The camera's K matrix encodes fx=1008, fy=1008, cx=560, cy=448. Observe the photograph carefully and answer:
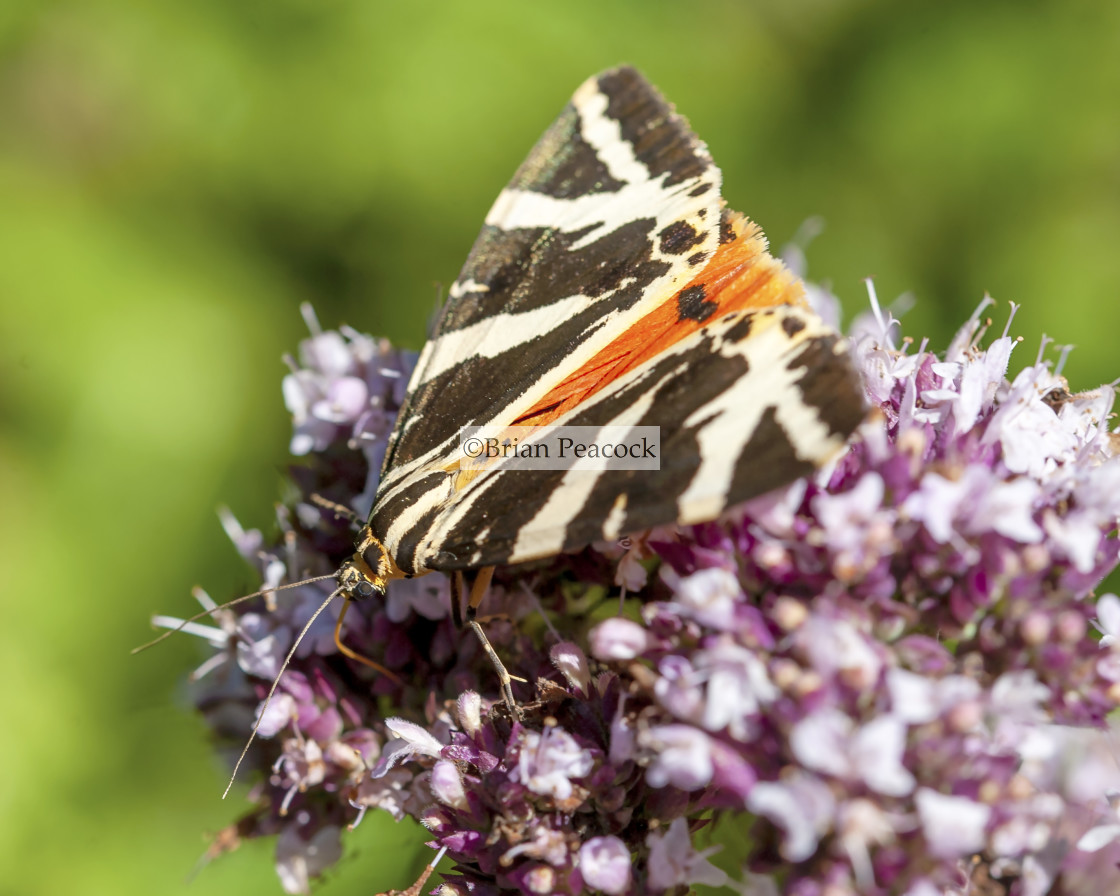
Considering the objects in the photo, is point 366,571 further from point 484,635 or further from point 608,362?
point 608,362

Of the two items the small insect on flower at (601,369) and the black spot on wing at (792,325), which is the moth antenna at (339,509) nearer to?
the small insect on flower at (601,369)

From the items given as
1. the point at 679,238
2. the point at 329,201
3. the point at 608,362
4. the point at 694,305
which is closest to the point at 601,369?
the point at 608,362

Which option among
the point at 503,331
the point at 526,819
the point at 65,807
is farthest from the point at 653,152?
the point at 65,807

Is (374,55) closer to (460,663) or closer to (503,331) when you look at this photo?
(503,331)

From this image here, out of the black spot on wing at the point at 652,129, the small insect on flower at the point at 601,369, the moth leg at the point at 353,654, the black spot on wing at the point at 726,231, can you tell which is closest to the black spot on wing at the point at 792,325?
the small insect on flower at the point at 601,369

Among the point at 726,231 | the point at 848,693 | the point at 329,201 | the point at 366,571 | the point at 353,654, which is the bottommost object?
the point at 353,654

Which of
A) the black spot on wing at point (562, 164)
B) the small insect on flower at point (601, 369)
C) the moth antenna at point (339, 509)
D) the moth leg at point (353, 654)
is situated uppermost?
the black spot on wing at point (562, 164)
